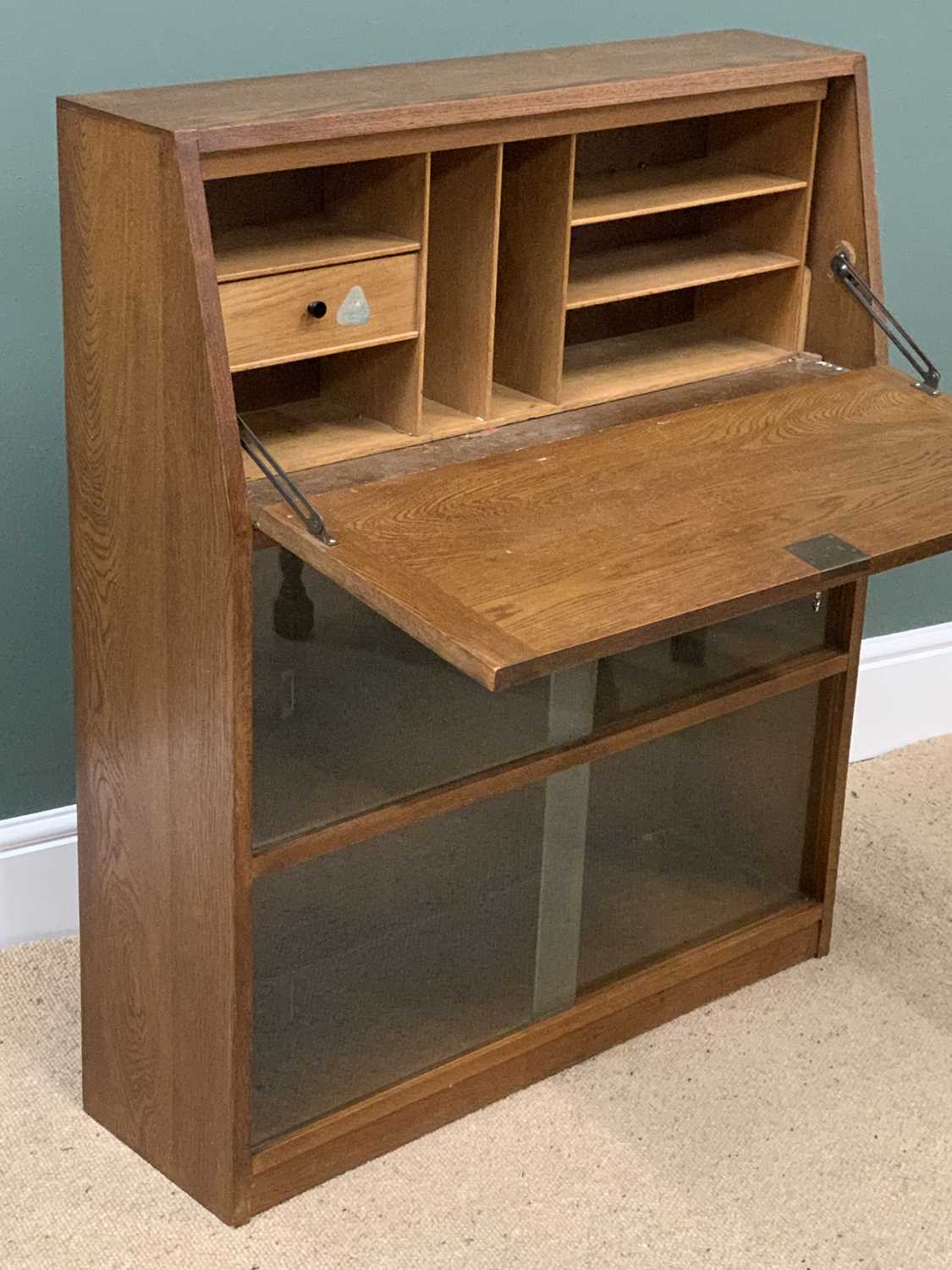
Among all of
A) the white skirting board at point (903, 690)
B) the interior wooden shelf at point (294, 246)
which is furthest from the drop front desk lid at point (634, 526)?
the white skirting board at point (903, 690)

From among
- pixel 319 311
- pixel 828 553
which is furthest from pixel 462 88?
pixel 828 553

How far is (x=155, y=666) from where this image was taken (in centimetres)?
230

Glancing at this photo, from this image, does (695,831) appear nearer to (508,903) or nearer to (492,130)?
(508,903)

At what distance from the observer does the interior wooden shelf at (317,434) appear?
7.54 ft

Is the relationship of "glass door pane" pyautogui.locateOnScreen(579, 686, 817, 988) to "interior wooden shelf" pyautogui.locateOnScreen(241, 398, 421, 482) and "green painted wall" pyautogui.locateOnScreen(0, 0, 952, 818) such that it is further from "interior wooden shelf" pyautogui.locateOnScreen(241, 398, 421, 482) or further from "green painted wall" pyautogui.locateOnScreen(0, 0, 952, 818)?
"green painted wall" pyautogui.locateOnScreen(0, 0, 952, 818)

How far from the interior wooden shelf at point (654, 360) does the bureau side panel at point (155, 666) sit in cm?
58

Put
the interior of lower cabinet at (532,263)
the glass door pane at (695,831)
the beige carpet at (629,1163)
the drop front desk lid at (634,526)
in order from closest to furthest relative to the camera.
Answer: the drop front desk lid at (634,526) < the interior of lower cabinet at (532,263) < the beige carpet at (629,1163) < the glass door pane at (695,831)

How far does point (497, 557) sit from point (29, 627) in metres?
1.04

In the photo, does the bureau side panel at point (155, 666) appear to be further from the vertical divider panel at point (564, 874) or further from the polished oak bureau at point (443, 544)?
the vertical divider panel at point (564, 874)

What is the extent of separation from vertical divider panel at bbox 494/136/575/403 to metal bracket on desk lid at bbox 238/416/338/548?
47cm

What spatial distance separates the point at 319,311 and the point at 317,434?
210mm

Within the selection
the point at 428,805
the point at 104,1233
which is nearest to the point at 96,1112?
the point at 104,1233

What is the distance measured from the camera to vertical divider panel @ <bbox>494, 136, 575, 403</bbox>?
7.76ft

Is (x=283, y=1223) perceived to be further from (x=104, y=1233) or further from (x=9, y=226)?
(x=9, y=226)
